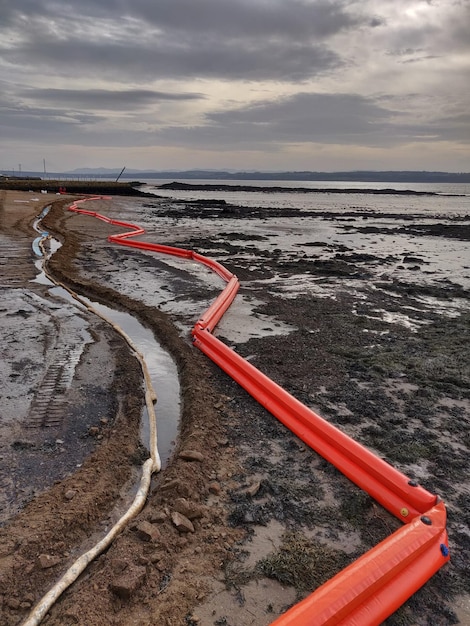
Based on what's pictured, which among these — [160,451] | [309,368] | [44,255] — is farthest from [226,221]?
[160,451]

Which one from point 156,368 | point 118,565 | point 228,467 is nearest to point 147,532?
point 118,565

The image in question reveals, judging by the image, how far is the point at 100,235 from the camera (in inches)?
772

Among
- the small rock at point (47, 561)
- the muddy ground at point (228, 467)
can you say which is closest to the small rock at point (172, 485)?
the muddy ground at point (228, 467)

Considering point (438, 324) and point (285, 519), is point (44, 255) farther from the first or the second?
point (285, 519)

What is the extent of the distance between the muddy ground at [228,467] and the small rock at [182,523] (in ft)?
0.11

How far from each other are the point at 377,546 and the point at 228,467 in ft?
5.12

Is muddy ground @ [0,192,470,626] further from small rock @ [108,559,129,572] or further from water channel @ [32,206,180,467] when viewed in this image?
water channel @ [32,206,180,467]

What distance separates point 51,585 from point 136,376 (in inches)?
130

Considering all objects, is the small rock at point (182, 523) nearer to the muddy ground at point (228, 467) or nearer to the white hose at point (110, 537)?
the muddy ground at point (228, 467)

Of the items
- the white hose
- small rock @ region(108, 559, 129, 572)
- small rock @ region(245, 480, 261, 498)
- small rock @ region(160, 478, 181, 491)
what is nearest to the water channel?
the white hose

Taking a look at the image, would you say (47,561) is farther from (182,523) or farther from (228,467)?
(228,467)

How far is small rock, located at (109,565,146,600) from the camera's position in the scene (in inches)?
107

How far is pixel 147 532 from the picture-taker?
3178 mm

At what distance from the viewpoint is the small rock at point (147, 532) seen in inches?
125
